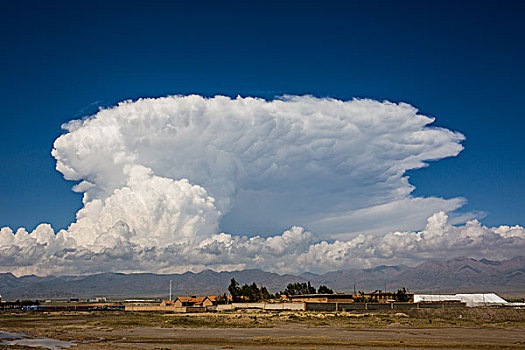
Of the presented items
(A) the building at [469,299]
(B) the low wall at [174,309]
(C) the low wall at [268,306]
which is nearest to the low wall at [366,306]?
(C) the low wall at [268,306]

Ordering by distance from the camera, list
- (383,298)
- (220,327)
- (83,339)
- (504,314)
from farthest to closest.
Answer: (383,298) → (504,314) → (220,327) → (83,339)

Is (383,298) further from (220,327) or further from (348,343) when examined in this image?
(348,343)

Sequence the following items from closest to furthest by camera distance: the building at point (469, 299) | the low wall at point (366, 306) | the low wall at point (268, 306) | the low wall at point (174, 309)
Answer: the low wall at point (366, 306), the low wall at point (268, 306), the low wall at point (174, 309), the building at point (469, 299)

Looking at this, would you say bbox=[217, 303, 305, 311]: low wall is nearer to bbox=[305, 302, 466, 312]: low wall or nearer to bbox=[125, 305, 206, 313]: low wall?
bbox=[305, 302, 466, 312]: low wall

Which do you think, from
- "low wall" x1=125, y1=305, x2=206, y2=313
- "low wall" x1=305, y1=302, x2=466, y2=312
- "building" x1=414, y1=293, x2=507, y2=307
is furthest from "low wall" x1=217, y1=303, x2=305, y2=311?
"building" x1=414, y1=293, x2=507, y2=307

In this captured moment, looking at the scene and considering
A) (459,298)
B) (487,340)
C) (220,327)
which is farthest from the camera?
(459,298)

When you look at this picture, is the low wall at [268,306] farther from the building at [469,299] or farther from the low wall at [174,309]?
the building at [469,299]

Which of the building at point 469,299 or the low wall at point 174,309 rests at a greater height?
the building at point 469,299

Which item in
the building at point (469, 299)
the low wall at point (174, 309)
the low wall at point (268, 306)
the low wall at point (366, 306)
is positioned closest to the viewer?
the low wall at point (366, 306)

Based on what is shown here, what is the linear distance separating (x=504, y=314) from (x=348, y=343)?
256 feet

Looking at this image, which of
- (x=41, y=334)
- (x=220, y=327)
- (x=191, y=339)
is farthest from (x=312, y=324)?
(x=41, y=334)

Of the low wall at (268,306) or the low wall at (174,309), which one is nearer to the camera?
the low wall at (268,306)

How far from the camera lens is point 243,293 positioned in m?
199

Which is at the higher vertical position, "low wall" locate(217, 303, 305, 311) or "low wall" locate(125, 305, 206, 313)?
"low wall" locate(217, 303, 305, 311)
